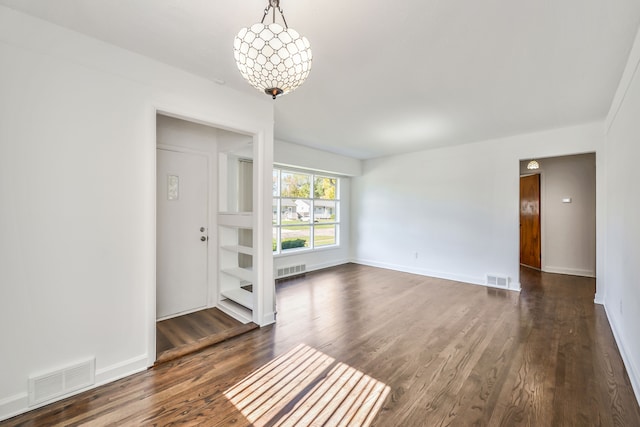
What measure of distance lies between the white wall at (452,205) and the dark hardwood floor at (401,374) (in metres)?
1.32

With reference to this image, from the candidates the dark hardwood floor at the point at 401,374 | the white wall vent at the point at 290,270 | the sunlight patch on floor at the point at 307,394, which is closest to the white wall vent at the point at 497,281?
the dark hardwood floor at the point at 401,374

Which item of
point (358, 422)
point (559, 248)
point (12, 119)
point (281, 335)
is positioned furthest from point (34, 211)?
point (559, 248)

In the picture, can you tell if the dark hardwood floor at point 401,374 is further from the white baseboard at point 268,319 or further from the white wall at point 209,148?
the white wall at point 209,148

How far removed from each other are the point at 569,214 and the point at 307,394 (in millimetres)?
6446

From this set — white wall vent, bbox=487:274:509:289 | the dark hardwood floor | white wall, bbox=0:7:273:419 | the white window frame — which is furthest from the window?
white wall vent, bbox=487:274:509:289

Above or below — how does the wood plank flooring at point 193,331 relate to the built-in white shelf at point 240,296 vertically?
below

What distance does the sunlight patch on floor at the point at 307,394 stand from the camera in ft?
5.57

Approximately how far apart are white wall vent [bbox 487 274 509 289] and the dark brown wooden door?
7.19 ft

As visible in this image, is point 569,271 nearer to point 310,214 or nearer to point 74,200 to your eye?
point 310,214

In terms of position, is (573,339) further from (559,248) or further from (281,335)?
(559,248)

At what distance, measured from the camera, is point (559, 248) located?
5582 millimetres

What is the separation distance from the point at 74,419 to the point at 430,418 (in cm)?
227

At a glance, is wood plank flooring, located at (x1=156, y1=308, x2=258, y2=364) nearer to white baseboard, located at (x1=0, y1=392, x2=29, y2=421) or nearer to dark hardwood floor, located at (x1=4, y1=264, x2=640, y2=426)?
dark hardwood floor, located at (x1=4, y1=264, x2=640, y2=426)

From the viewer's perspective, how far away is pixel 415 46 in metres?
2.04
